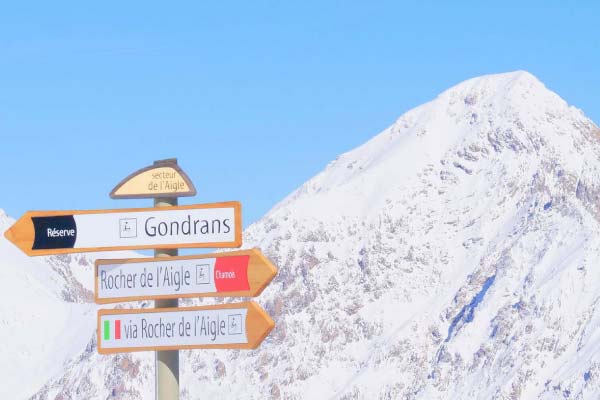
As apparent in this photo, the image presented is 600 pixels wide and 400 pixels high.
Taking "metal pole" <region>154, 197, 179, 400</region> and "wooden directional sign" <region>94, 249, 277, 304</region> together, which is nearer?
"wooden directional sign" <region>94, 249, 277, 304</region>

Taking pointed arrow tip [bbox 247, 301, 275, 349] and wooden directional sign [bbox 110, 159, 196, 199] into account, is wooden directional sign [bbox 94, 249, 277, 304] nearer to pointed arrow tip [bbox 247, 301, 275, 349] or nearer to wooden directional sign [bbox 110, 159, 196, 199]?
pointed arrow tip [bbox 247, 301, 275, 349]

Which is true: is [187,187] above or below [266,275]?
above

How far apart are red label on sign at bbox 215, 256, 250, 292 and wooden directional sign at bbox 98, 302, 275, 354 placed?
0.27m

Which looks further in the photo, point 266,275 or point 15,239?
point 15,239

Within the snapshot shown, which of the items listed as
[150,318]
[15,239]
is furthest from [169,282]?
[15,239]

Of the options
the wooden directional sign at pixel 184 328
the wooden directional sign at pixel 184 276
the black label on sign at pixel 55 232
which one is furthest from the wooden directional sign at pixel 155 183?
→ the wooden directional sign at pixel 184 328

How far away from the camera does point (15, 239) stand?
24.2 metres

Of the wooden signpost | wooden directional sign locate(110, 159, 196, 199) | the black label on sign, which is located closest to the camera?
the wooden signpost

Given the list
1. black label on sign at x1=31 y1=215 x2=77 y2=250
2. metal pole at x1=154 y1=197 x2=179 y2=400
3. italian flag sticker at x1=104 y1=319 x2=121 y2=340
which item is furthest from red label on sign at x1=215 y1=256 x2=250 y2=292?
black label on sign at x1=31 y1=215 x2=77 y2=250

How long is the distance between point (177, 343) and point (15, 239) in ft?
9.99

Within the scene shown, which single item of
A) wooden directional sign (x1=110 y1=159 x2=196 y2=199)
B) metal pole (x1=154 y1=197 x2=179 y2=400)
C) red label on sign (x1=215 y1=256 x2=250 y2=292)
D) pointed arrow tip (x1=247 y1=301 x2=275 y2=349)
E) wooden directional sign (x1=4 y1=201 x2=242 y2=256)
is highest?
wooden directional sign (x1=110 y1=159 x2=196 y2=199)

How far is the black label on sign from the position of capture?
23969mm

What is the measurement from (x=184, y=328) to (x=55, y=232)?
99.2 inches

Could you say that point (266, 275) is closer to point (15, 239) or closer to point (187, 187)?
point (187, 187)
